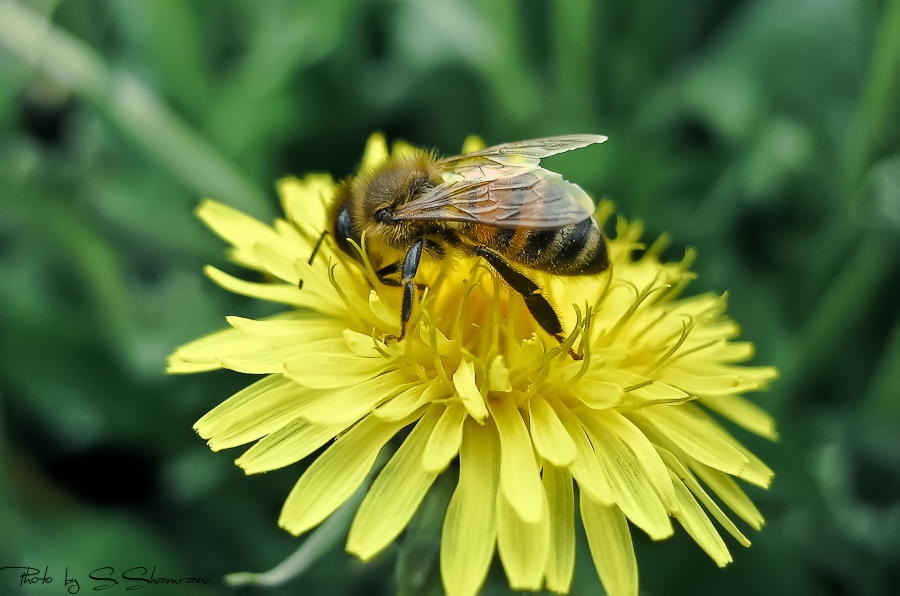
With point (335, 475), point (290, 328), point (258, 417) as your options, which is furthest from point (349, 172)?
point (335, 475)

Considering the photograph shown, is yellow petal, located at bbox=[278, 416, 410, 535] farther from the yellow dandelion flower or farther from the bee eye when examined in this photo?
the bee eye

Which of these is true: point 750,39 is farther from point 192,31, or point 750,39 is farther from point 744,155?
point 192,31

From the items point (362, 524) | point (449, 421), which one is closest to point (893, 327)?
point (449, 421)

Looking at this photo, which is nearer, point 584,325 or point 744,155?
point 584,325

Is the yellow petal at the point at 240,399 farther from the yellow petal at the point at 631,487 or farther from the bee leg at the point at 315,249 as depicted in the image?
the yellow petal at the point at 631,487

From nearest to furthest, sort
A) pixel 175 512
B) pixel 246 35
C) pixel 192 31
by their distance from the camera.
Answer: pixel 175 512 < pixel 192 31 < pixel 246 35

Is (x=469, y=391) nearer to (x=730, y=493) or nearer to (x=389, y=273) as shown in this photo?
(x=389, y=273)

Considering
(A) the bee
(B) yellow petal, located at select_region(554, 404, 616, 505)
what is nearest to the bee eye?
(A) the bee
